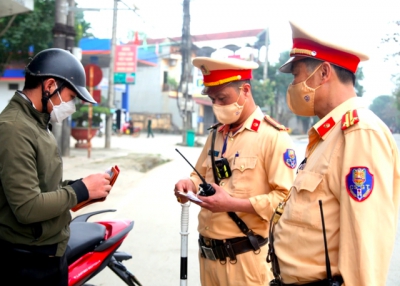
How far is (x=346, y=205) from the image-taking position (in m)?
1.52

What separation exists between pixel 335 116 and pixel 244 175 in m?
0.94

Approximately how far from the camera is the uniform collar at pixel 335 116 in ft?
5.64

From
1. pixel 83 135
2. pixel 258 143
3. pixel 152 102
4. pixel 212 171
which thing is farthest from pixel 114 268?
pixel 152 102

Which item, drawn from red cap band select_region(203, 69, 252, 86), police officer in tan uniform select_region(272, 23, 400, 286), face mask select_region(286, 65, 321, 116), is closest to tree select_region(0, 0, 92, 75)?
red cap band select_region(203, 69, 252, 86)

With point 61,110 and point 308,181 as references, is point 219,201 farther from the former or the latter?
point 61,110

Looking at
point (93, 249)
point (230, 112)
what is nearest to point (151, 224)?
point (93, 249)

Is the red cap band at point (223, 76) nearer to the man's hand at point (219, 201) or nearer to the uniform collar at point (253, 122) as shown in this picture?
the uniform collar at point (253, 122)

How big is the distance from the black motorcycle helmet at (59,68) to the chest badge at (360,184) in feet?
4.72

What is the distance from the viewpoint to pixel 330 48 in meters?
1.75

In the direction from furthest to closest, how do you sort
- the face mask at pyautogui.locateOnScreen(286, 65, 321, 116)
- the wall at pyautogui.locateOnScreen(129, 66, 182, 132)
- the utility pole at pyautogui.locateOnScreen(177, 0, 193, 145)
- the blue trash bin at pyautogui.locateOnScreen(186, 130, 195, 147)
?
1. the wall at pyautogui.locateOnScreen(129, 66, 182, 132)
2. the utility pole at pyautogui.locateOnScreen(177, 0, 193, 145)
3. the blue trash bin at pyautogui.locateOnScreen(186, 130, 195, 147)
4. the face mask at pyautogui.locateOnScreen(286, 65, 321, 116)

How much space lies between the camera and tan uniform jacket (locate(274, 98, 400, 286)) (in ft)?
4.85

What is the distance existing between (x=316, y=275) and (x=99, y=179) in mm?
1166

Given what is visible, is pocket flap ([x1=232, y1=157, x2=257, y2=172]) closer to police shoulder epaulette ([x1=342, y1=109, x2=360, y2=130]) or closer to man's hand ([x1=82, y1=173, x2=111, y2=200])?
man's hand ([x1=82, y1=173, x2=111, y2=200])

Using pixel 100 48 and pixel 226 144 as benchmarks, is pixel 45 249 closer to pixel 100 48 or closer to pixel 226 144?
pixel 226 144
